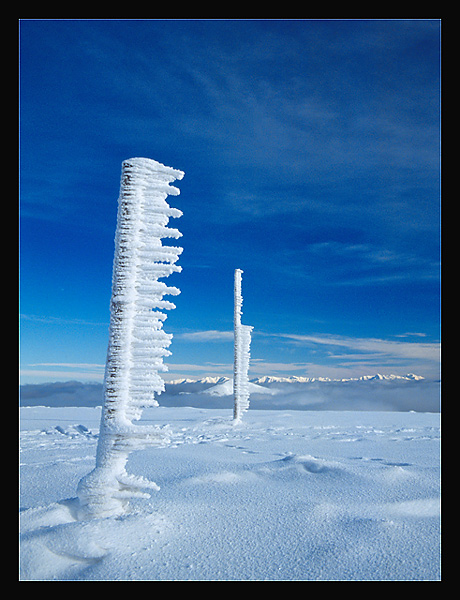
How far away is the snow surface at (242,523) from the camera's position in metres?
2.78

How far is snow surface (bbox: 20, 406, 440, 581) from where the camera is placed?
2.78 m

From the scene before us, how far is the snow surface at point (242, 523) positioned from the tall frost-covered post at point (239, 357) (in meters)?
6.63

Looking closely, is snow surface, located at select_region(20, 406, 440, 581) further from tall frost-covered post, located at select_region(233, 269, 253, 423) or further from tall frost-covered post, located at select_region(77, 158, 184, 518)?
tall frost-covered post, located at select_region(233, 269, 253, 423)

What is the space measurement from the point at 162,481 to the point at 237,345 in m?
8.84

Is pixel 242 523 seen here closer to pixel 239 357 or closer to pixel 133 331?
pixel 133 331

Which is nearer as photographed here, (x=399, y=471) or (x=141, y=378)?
(x=141, y=378)

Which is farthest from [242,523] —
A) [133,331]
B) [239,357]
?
[239,357]

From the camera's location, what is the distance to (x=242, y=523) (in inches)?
140

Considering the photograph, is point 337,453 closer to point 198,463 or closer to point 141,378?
point 198,463

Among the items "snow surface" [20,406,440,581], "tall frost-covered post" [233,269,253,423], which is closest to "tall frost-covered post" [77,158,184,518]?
"snow surface" [20,406,440,581]

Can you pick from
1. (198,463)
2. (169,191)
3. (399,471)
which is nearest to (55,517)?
(198,463)

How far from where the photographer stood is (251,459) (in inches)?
266

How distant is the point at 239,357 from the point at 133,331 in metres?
9.96

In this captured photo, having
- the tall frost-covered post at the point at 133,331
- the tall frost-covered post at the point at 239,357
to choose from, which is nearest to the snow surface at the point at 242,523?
the tall frost-covered post at the point at 133,331
